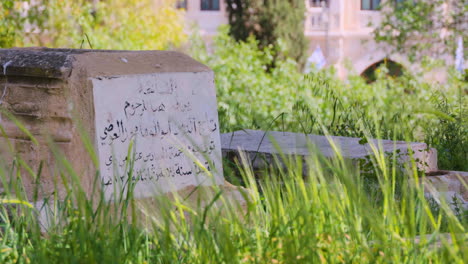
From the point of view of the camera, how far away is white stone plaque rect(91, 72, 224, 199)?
3.55m

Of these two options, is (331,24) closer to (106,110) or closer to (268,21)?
(268,21)

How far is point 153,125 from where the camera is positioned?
12.2ft

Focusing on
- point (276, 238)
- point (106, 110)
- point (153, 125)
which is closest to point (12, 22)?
point (153, 125)

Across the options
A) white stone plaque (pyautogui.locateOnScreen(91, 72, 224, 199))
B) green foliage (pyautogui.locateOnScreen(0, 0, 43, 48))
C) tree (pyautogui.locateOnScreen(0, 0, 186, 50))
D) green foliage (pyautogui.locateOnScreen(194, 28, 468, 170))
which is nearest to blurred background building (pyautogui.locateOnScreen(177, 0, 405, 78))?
tree (pyautogui.locateOnScreen(0, 0, 186, 50))

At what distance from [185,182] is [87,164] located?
0.56 meters

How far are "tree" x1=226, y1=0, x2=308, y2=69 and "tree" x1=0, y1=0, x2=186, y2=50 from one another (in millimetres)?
997

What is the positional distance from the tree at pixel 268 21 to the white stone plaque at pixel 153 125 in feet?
36.6

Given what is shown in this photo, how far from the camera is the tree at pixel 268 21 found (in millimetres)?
15234

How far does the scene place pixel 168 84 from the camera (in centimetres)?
381

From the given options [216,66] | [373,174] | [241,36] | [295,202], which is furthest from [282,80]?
[295,202]

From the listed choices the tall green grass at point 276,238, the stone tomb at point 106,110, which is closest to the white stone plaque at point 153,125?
the stone tomb at point 106,110

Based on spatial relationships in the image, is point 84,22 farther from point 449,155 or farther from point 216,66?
point 449,155

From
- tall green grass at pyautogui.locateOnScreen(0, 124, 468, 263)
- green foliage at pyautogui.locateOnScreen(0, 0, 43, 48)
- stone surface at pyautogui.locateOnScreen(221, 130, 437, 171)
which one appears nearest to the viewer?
tall green grass at pyautogui.locateOnScreen(0, 124, 468, 263)

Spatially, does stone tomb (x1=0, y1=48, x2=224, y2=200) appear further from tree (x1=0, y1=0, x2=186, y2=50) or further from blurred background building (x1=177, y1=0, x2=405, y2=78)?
blurred background building (x1=177, y1=0, x2=405, y2=78)
